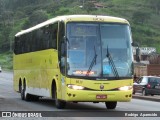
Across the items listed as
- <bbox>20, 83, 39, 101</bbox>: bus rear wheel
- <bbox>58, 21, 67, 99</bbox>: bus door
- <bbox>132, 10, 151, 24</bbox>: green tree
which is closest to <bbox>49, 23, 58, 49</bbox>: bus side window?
<bbox>58, 21, 67, 99</bbox>: bus door

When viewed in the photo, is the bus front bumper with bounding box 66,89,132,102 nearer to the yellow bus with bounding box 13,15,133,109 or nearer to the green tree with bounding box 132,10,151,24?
the yellow bus with bounding box 13,15,133,109

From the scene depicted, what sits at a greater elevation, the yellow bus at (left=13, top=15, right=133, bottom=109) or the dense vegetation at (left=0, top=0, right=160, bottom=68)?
the yellow bus at (left=13, top=15, right=133, bottom=109)

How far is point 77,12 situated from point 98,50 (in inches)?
4870

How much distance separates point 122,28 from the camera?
63.2 feet

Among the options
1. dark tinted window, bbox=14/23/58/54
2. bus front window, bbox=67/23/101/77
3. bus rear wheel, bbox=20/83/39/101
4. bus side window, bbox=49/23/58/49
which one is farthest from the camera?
bus rear wheel, bbox=20/83/39/101

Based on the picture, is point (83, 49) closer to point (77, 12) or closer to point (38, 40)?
point (38, 40)

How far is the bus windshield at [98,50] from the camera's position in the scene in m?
18.3

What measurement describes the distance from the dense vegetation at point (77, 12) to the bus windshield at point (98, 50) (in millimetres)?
105944

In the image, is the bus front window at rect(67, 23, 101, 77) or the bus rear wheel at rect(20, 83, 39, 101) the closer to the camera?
the bus front window at rect(67, 23, 101, 77)

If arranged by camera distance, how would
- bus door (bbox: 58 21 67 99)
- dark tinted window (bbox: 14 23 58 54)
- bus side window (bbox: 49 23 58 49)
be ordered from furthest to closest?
dark tinted window (bbox: 14 23 58 54)
bus side window (bbox: 49 23 58 49)
bus door (bbox: 58 21 67 99)

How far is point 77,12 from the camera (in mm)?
141625

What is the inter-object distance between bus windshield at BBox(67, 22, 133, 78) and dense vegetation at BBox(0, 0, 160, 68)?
348 feet

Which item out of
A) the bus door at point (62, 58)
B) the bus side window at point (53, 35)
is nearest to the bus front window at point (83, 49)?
the bus door at point (62, 58)

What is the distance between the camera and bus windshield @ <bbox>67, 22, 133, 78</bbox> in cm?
1828
